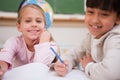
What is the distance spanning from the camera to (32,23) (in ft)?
4.25

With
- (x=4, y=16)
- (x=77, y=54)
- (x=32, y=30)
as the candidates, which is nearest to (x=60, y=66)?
(x=77, y=54)

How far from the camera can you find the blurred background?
212 cm

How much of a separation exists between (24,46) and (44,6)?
270mm

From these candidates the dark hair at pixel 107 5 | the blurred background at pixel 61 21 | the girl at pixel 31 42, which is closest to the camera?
the dark hair at pixel 107 5

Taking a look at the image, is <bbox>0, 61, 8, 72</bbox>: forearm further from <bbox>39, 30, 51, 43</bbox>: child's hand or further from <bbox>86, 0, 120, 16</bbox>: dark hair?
<bbox>86, 0, 120, 16</bbox>: dark hair

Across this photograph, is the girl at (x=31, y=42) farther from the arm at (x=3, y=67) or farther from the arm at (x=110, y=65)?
the arm at (x=110, y=65)

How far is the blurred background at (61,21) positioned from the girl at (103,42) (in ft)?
3.69

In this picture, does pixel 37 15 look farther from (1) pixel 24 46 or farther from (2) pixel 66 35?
(2) pixel 66 35

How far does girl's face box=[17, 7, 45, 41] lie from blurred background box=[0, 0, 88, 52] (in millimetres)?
827

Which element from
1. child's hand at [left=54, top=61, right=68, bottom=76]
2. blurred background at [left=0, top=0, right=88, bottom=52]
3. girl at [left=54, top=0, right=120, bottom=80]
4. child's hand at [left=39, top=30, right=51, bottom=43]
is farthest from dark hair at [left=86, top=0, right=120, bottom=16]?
blurred background at [left=0, top=0, right=88, bottom=52]

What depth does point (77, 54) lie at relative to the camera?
1.23 metres

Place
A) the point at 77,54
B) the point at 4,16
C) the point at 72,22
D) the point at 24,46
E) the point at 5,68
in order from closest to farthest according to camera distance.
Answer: the point at 5,68, the point at 77,54, the point at 24,46, the point at 4,16, the point at 72,22

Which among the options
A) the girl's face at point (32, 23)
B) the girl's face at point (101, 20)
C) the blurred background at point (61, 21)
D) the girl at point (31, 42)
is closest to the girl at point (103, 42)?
the girl's face at point (101, 20)

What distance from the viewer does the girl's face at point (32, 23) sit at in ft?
4.22
